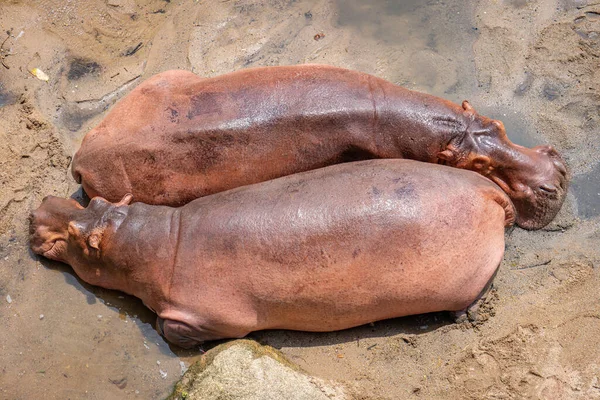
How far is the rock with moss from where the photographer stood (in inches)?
177

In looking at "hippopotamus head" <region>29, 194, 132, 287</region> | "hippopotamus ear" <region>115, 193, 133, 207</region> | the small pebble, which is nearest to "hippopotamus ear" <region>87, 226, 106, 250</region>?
"hippopotamus head" <region>29, 194, 132, 287</region>

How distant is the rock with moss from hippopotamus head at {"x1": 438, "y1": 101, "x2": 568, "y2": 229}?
7.10 ft

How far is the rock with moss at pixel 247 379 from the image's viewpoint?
14.8 ft

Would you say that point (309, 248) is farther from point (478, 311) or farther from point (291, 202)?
point (478, 311)

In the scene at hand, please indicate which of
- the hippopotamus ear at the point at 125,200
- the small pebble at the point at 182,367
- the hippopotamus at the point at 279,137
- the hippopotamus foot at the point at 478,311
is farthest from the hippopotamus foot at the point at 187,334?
the hippopotamus foot at the point at 478,311

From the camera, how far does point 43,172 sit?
605cm

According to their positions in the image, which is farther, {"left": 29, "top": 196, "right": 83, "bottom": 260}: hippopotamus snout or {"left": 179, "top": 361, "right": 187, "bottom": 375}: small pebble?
{"left": 29, "top": 196, "right": 83, "bottom": 260}: hippopotamus snout

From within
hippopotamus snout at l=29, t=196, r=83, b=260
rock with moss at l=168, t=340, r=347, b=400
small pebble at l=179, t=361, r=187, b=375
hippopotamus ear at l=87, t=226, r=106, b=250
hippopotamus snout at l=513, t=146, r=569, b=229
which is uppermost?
hippopotamus ear at l=87, t=226, r=106, b=250

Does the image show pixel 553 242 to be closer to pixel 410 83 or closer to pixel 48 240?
pixel 410 83

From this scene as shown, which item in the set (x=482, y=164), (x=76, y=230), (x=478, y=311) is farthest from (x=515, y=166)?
(x=76, y=230)

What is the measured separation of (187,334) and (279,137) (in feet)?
5.77

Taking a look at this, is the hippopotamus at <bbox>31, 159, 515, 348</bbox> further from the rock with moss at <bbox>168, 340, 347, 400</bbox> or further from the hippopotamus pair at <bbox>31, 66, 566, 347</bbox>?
the rock with moss at <bbox>168, 340, 347, 400</bbox>

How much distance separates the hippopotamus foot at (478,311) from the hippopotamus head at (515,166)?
0.78 metres

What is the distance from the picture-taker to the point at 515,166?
212 inches
